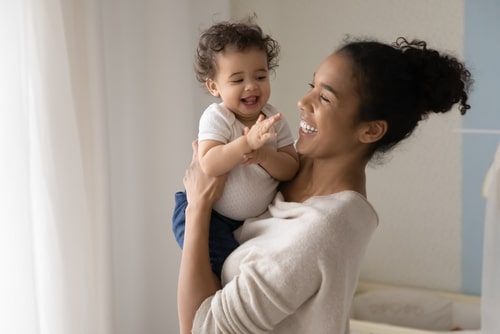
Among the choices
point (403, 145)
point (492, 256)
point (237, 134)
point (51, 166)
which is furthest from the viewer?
point (403, 145)

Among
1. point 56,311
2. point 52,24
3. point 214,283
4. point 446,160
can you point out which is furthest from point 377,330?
point 52,24

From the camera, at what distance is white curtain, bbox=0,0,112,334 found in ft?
6.72

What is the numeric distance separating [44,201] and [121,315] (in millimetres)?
808

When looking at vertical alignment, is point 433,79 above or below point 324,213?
above

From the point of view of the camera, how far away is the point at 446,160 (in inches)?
124

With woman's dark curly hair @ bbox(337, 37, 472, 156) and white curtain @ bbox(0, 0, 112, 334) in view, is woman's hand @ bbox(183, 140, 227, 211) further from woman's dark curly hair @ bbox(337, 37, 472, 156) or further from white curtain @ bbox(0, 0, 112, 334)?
white curtain @ bbox(0, 0, 112, 334)

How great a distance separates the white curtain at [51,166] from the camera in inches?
80.6

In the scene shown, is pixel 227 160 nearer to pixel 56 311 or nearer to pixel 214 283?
pixel 214 283

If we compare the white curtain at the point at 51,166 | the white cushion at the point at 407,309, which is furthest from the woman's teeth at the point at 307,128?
the white cushion at the point at 407,309

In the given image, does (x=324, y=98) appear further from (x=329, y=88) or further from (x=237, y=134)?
(x=237, y=134)

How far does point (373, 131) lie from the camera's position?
52.5 inches

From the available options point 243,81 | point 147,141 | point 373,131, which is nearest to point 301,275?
point 373,131

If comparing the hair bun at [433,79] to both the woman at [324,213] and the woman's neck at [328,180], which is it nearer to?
the woman at [324,213]

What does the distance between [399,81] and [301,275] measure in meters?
0.42
